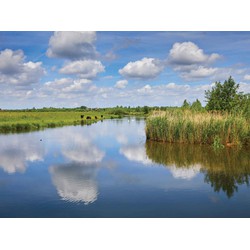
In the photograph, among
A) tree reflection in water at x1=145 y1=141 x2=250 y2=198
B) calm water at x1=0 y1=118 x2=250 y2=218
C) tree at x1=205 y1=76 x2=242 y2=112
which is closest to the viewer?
calm water at x1=0 y1=118 x2=250 y2=218

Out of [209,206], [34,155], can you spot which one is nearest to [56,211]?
[209,206]

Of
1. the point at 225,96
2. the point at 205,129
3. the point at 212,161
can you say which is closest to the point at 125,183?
the point at 212,161

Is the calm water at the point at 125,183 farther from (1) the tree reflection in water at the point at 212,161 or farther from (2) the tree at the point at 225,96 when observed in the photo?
(2) the tree at the point at 225,96

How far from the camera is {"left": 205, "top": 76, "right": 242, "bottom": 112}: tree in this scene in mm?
22727

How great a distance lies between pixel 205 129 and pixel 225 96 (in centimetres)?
668

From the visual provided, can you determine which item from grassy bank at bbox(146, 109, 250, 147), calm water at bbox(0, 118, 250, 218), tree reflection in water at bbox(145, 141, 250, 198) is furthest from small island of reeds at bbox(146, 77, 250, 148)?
calm water at bbox(0, 118, 250, 218)

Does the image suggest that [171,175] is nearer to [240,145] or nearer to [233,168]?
[233,168]

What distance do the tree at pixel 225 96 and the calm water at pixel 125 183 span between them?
737 cm

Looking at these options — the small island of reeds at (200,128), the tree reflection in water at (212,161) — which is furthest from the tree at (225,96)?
the tree reflection in water at (212,161)

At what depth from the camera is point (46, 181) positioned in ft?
33.4

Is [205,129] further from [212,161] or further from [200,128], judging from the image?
[212,161]

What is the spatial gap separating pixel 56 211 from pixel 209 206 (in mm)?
3489

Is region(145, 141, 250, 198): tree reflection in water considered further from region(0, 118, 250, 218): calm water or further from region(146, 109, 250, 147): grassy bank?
region(146, 109, 250, 147): grassy bank

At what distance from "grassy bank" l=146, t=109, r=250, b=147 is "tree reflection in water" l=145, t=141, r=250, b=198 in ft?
2.32
